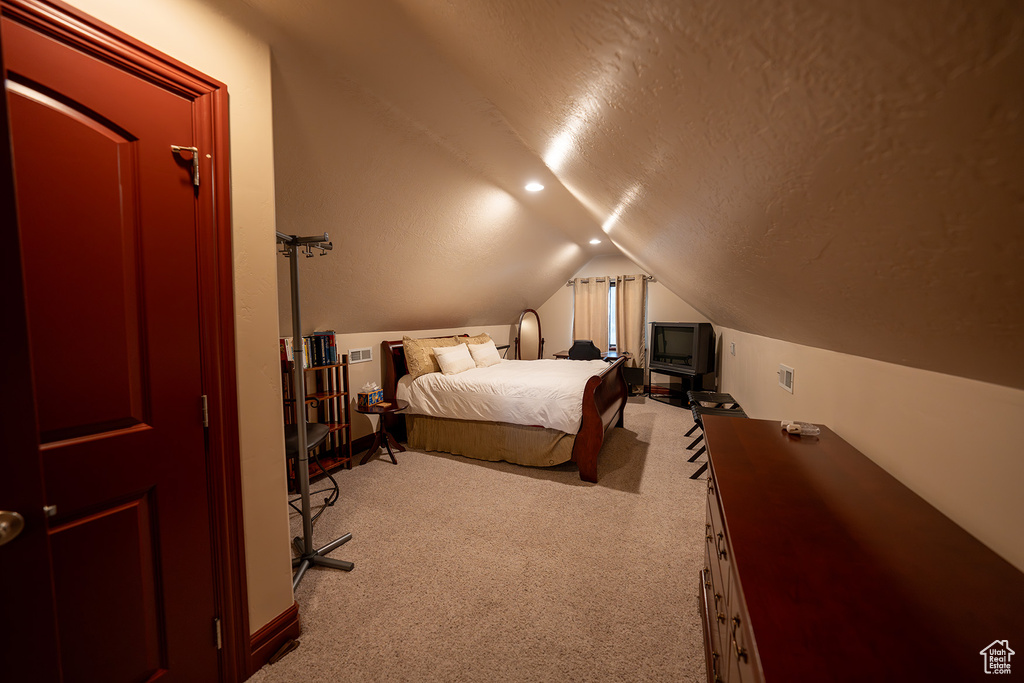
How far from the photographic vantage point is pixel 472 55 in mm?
1378

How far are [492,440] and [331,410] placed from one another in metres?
1.48

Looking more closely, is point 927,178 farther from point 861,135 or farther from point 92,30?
point 92,30

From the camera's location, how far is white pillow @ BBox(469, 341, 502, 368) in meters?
4.41

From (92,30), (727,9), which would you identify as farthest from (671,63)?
(92,30)

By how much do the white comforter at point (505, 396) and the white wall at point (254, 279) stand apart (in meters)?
1.95

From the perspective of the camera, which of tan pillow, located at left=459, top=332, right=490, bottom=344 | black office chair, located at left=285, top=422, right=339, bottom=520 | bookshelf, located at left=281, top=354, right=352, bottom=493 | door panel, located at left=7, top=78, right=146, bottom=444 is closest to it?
door panel, located at left=7, top=78, right=146, bottom=444

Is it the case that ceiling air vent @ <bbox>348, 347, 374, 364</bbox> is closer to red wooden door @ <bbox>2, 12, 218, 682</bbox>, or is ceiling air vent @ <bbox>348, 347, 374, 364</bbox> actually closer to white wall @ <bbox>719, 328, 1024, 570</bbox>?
red wooden door @ <bbox>2, 12, 218, 682</bbox>

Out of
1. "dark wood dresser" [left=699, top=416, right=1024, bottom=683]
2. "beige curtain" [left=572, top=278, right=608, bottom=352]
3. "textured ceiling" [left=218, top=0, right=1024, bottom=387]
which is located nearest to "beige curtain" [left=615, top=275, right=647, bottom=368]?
"beige curtain" [left=572, top=278, right=608, bottom=352]

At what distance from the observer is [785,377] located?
2154mm

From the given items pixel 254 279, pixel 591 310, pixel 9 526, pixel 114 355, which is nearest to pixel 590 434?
pixel 254 279

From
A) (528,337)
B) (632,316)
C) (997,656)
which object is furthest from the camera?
(528,337)

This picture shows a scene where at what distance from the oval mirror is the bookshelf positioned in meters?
3.43

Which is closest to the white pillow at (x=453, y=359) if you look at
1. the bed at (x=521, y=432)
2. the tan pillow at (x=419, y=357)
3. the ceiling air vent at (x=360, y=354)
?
the tan pillow at (x=419, y=357)

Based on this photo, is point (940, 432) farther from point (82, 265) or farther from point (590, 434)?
point (82, 265)
